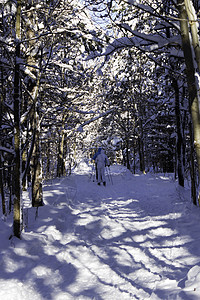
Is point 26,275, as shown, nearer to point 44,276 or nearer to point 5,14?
point 44,276

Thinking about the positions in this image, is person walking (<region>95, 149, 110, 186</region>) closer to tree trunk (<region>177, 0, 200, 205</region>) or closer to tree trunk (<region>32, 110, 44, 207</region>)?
tree trunk (<region>32, 110, 44, 207</region>)

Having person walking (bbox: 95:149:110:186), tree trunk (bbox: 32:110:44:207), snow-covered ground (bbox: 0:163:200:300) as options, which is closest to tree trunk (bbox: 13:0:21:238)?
snow-covered ground (bbox: 0:163:200:300)

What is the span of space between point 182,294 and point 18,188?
3300 mm

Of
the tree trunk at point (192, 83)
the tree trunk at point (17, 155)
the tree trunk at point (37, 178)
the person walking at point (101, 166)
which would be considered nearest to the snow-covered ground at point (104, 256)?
the tree trunk at point (17, 155)

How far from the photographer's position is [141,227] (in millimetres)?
5566

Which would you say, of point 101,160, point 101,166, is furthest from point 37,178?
point 101,160

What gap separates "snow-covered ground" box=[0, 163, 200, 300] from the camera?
297cm

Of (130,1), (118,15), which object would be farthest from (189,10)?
(118,15)

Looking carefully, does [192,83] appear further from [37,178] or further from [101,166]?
[101,166]

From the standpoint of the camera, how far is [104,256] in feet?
13.6

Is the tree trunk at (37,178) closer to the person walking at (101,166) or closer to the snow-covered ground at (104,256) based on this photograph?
the snow-covered ground at (104,256)

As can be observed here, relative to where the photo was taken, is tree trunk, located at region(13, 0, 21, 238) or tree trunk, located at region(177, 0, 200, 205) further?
tree trunk, located at region(13, 0, 21, 238)

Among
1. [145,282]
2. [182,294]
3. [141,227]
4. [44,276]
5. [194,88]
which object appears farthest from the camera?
[141,227]

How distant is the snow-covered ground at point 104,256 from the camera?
9.74 feet
